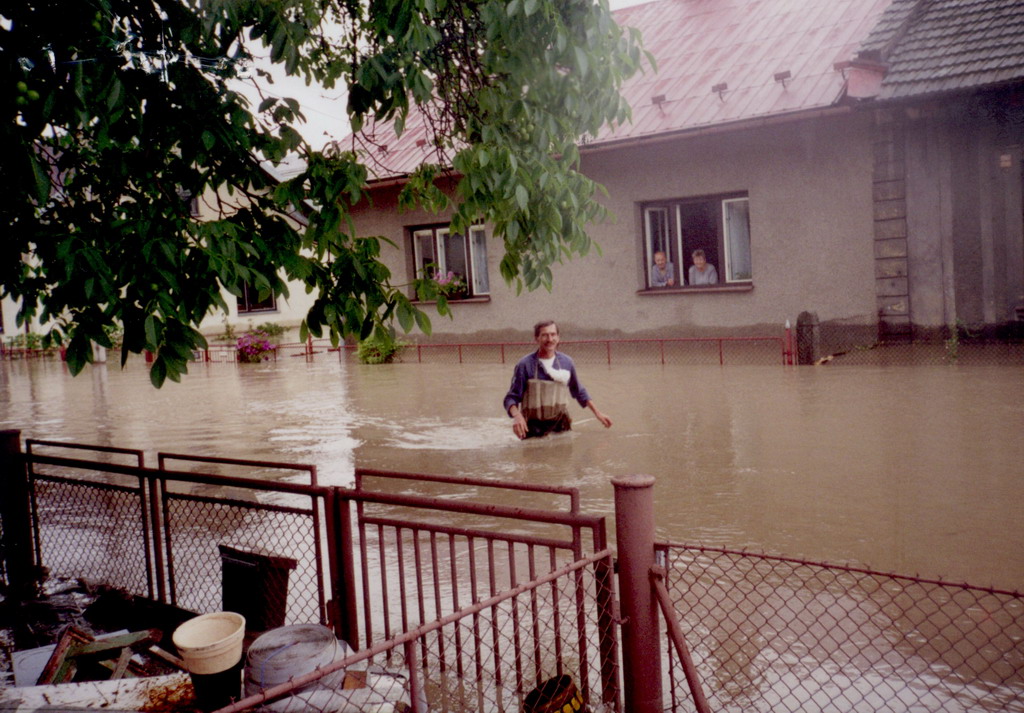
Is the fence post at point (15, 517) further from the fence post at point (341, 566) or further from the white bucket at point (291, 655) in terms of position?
the white bucket at point (291, 655)

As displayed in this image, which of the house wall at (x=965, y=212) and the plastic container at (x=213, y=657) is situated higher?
the house wall at (x=965, y=212)

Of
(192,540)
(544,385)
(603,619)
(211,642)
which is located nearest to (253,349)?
(544,385)

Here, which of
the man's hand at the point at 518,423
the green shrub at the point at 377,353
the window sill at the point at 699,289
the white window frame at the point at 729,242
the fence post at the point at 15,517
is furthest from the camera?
the green shrub at the point at 377,353

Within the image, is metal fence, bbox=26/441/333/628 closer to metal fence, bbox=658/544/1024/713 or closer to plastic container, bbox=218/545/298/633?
plastic container, bbox=218/545/298/633

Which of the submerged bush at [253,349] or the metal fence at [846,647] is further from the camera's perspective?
the submerged bush at [253,349]

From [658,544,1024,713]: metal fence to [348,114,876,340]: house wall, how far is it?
10620 mm

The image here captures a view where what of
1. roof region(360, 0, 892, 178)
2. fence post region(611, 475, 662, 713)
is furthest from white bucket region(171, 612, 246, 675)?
roof region(360, 0, 892, 178)

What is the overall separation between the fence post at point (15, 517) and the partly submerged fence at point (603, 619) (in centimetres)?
2

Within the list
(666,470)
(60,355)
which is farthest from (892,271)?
(60,355)

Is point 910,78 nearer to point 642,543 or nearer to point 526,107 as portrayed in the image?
point 526,107

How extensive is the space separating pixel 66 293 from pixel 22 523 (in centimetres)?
342

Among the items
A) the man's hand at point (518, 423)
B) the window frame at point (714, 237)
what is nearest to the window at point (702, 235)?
the window frame at point (714, 237)

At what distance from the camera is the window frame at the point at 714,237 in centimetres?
1664

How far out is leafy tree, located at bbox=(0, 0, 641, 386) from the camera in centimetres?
368
